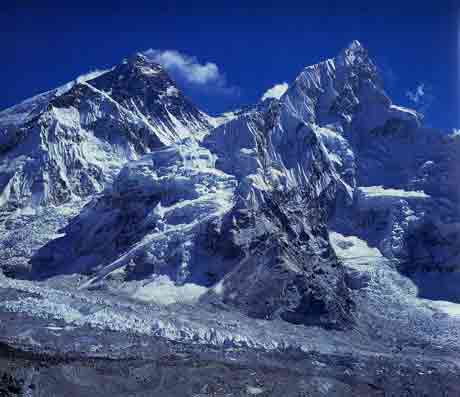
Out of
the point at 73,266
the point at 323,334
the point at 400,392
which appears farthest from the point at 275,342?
the point at 73,266

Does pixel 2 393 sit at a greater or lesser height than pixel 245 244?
lesser

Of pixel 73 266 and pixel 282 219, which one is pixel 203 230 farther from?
pixel 73 266

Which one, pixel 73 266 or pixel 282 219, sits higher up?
pixel 282 219

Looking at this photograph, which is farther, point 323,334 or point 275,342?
point 323,334

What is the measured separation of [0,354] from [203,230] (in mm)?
78052

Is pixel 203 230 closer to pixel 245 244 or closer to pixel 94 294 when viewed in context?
pixel 245 244

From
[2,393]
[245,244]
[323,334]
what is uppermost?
[245,244]

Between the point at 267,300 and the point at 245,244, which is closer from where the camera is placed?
the point at 267,300

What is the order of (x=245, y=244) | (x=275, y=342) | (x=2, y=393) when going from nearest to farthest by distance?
(x=2, y=393) < (x=275, y=342) < (x=245, y=244)

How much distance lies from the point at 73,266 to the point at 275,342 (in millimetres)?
72666

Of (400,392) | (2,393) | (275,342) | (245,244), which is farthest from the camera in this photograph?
(245,244)

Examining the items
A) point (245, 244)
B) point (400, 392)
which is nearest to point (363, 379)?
point (400, 392)

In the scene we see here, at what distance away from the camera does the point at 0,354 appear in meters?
119

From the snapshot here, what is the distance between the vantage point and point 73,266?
647ft
